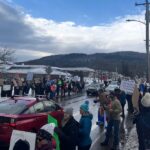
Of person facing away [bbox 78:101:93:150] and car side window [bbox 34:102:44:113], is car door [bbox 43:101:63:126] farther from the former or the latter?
person facing away [bbox 78:101:93:150]

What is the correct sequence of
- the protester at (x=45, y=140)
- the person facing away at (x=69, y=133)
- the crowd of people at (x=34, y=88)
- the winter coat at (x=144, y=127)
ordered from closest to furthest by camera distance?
the protester at (x=45, y=140)
the person facing away at (x=69, y=133)
the winter coat at (x=144, y=127)
the crowd of people at (x=34, y=88)

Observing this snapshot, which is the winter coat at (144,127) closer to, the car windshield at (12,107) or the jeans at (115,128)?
the jeans at (115,128)

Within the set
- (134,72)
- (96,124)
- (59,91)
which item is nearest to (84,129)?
(96,124)

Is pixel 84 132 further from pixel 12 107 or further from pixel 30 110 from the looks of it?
pixel 12 107

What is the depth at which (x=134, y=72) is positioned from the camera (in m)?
113

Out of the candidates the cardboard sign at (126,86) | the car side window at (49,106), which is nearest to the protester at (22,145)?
the car side window at (49,106)

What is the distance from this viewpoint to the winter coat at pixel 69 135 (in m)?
6.85

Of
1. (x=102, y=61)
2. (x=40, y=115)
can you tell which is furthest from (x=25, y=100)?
(x=102, y=61)

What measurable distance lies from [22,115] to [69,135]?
5.08m

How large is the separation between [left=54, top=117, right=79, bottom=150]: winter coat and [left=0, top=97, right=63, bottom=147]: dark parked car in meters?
4.58

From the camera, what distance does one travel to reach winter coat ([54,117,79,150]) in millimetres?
6854

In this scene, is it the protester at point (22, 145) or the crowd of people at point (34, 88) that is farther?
the crowd of people at point (34, 88)

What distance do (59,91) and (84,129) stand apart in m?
30.0

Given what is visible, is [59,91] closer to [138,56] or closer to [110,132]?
[110,132]
